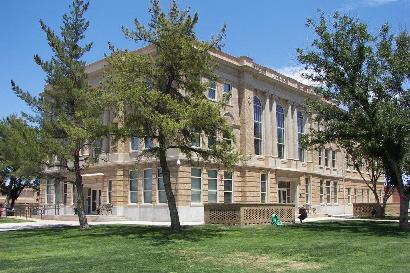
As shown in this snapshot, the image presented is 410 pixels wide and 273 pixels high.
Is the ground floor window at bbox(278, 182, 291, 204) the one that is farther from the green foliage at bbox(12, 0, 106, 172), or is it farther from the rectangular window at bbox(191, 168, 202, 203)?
the green foliage at bbox(12, 0, 106, 172)

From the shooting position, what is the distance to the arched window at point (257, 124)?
41.2 m

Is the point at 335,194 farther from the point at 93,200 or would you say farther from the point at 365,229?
the point at 365,229

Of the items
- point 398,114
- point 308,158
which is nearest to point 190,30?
point 398,114

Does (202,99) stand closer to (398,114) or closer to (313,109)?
(313,109)

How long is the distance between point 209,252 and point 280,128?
101 ft

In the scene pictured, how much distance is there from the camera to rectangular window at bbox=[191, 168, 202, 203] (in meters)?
34.5

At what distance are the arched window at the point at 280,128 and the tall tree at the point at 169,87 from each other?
73.9ft

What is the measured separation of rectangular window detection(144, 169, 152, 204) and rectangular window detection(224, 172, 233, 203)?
5421 mm

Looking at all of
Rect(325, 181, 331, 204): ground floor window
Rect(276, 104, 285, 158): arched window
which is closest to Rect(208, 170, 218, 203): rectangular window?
Rect(276, 104, 285, 158): arched window

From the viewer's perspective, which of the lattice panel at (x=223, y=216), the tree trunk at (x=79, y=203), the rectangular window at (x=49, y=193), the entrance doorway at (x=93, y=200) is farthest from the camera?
the rectangular window at (x=49, y=193)

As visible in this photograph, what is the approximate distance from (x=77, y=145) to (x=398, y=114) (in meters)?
15.0

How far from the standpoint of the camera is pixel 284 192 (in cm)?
4600

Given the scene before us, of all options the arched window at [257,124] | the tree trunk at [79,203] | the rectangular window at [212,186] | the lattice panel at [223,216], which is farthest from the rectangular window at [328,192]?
the tree trunk at [79,203]

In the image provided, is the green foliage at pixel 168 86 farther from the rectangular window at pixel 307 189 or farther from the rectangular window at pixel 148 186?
the rectangular window at pixel 307 189
